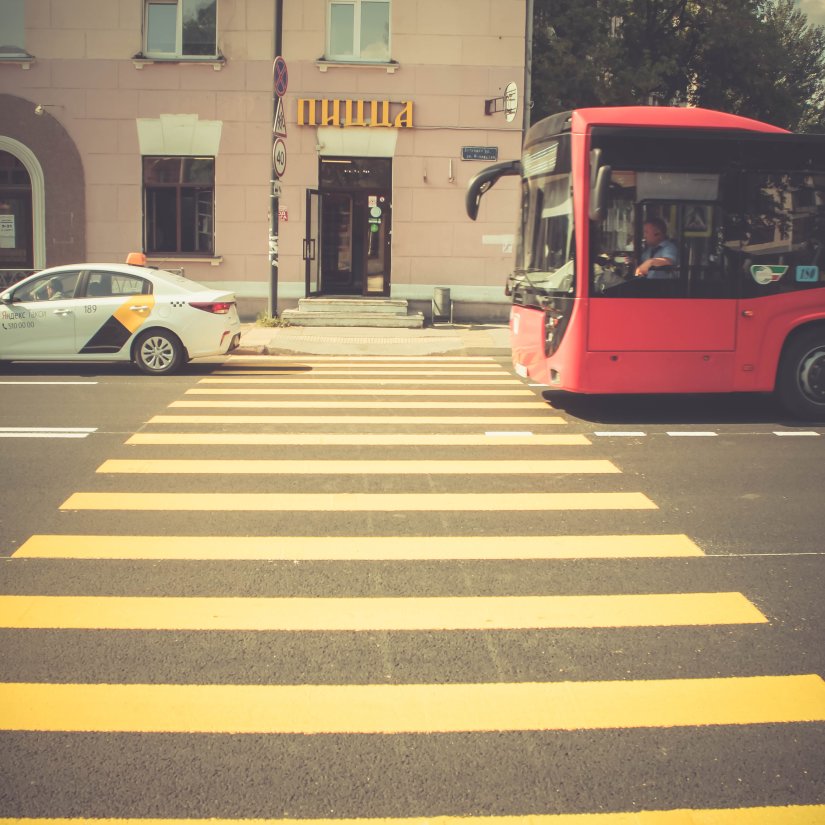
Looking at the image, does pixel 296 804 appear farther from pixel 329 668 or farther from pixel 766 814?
pixel 766 814

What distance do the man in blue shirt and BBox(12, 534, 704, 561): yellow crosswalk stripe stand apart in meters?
4.35

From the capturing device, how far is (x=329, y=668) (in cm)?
419

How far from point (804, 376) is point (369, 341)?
859cm

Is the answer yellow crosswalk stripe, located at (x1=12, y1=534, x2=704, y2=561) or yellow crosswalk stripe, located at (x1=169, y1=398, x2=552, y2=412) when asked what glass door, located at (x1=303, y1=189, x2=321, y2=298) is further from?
yellow crosswalk stripe, located at (x1=12, y1=534, x2=704, y2=561)

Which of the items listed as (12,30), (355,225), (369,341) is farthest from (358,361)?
(12,30)

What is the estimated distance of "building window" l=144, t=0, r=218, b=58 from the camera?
20.5 metres

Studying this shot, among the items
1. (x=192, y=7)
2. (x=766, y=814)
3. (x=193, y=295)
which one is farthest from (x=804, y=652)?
(x=192, y=7)

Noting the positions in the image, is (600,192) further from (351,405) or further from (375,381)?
(375,381)

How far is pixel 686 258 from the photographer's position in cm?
990

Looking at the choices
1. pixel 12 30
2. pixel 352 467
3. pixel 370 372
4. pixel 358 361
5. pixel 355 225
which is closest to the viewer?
pixel 352 467

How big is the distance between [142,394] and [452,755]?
29.2 ft

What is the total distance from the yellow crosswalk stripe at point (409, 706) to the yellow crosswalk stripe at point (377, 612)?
2.09ft

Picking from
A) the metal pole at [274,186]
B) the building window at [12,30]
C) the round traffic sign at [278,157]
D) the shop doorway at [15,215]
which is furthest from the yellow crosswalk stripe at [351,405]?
the building window at [12,30]

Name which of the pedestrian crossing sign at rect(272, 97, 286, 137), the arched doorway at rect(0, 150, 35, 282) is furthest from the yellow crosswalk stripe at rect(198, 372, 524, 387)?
the arched doorway at rect(0, 150, 35, 282)
